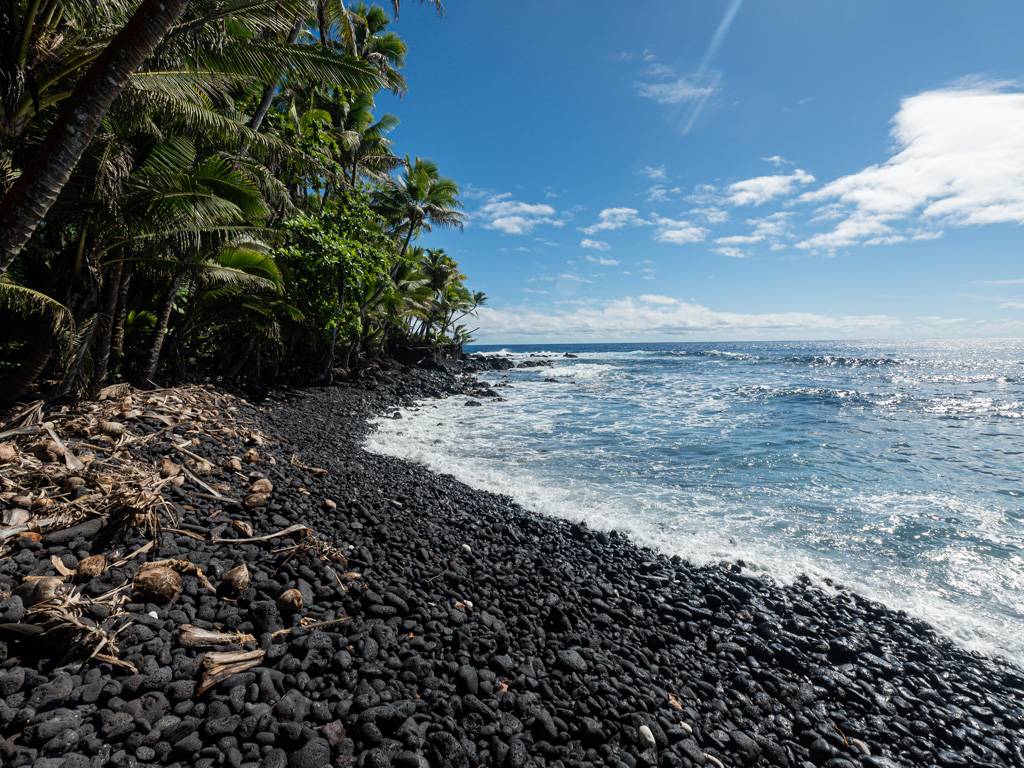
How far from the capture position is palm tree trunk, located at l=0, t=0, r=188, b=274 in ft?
13.1

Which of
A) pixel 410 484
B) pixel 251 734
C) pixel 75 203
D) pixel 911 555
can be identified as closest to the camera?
pixel 251 734

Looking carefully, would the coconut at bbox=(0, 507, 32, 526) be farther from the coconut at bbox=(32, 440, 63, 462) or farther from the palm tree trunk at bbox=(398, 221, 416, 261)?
the palm tree trunk at bbox=(398, 221, 416, 261)

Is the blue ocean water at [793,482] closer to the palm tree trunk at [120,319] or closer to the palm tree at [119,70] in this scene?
the palm tree trunk at [120,319]

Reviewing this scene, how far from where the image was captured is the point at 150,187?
7398 millimetres

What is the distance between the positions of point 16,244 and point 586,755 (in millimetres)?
6740

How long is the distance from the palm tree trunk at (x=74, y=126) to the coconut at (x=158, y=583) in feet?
11.4

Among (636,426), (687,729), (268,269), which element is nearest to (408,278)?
(268,269)

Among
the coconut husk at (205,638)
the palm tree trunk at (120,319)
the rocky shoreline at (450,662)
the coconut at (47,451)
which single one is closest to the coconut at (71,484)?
the rocky shoreline at (450,662)

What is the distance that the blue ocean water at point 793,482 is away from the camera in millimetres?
5953

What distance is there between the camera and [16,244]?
4.05 meters

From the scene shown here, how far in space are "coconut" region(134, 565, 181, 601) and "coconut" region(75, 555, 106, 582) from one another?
24 cm

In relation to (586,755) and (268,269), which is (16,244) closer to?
(586,755)

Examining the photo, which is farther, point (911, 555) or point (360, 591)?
point (911, 555)

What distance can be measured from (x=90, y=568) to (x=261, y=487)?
7.22 feet
